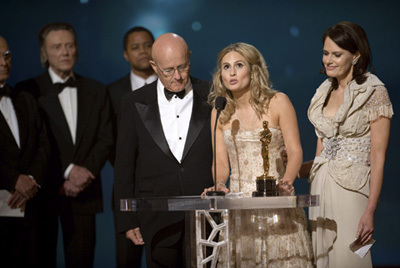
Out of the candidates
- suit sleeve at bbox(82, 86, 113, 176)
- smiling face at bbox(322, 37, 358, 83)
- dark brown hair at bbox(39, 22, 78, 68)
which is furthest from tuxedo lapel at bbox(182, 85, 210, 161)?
dark brown hair at bbox(39, 22, 78, 68)

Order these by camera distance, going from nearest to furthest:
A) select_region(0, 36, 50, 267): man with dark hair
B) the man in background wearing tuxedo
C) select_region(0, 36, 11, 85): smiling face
Answer: select_region(0, 36, 50, 267): man with dark hair → select_region(0, 36, 11, 85): smiling face → the man in background wearing tuxedo

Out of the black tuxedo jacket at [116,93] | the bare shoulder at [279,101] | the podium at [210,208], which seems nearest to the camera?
the podium at [210,208]

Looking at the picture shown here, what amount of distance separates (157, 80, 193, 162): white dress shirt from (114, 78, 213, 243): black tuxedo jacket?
1.8 inches

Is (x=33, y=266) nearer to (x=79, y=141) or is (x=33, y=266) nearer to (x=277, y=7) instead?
(x=79, y=141)

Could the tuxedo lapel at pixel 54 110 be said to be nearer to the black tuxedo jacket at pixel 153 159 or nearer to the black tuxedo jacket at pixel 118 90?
the black tuxedo jacket at pixel 118 90

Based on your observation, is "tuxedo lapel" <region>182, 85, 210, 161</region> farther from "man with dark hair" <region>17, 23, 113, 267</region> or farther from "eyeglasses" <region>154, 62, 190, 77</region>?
"man with dark hair" <region>17, 23, 113, 267</region>

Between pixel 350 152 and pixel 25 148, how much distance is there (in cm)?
286

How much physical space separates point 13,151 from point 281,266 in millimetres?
2715

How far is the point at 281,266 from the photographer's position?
130 inches

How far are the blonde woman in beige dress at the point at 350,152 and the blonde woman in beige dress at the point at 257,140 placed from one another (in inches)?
5.6

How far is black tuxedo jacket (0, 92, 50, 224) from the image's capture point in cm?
498

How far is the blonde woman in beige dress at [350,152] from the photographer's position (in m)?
3.34

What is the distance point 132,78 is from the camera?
19.1 feet

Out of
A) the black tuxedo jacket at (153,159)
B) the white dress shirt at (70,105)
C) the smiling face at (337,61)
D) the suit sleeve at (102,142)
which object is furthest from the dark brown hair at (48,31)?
the smiling face at (337,61)
